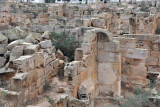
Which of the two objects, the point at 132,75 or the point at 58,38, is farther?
the point at 58,38

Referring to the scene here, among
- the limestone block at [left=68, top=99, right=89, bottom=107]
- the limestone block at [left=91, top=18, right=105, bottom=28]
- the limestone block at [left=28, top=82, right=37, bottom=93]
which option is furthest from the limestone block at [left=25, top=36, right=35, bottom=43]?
the limestone block at [left=68, top=99, right=89, bottom=107]

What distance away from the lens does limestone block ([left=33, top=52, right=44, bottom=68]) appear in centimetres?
871

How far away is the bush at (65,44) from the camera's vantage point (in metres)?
11.6

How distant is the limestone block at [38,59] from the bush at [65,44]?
7.86 ft

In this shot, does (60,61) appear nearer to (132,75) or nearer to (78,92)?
(78,92)

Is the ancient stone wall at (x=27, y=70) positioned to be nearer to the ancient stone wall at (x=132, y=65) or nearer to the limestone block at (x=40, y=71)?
the limestone block at (x=40, y=71)

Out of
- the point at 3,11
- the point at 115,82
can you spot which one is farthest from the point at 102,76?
the point at 3,11

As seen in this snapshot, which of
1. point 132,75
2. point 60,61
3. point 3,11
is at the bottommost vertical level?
point 132,75

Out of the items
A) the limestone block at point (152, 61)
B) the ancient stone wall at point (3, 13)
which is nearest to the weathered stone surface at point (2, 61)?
the ancient stone wall at point (3, 13)

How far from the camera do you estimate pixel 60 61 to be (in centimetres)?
1053

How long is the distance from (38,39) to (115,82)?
3.98 m

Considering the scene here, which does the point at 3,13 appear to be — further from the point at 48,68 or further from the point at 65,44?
the point at 48,68

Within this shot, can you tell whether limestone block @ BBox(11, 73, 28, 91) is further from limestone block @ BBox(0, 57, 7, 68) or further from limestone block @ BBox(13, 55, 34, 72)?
limestone block @ BBox(0, 57, 7, 68)

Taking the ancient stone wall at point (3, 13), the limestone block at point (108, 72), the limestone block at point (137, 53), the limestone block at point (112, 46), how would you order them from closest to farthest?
the limestone block at point (112, 46) → the limestone block at point (108, 72) → the limestone block at point (137, 53) → the ancient stone wall at point (3, 13)
